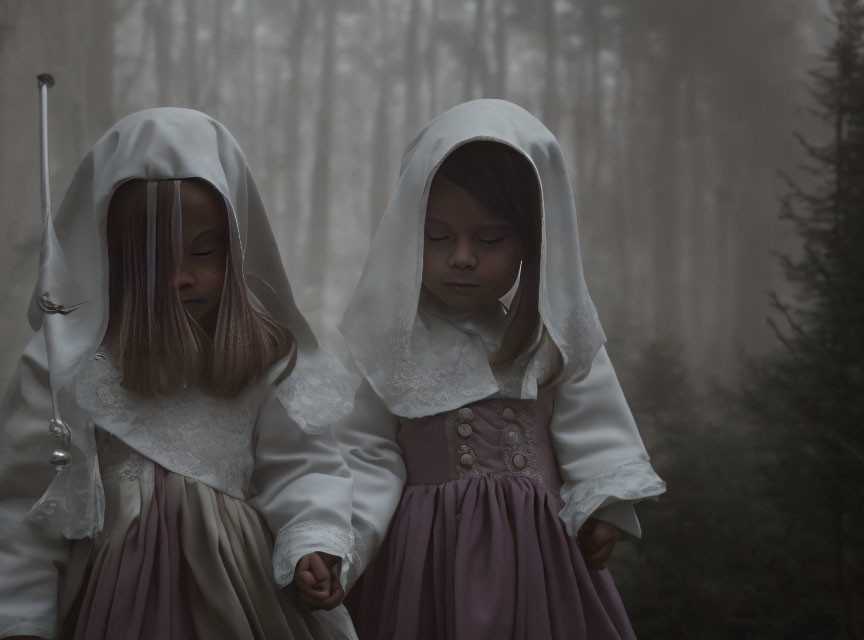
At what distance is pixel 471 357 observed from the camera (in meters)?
2.07

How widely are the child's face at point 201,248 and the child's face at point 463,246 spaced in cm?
45

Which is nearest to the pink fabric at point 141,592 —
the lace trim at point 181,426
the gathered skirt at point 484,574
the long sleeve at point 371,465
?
the lace trim at point 181,426

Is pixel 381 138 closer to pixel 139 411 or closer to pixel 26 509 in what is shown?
pixel 139 411

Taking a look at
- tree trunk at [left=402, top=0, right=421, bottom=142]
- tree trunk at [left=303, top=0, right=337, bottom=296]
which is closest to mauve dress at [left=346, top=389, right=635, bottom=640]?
tree trunk at [left=303, top=0, right=337, bottom=296]

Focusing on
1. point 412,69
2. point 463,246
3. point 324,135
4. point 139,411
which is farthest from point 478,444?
point 412,69

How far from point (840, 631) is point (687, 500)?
0.75m

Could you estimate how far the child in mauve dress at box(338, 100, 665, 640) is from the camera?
1.94m

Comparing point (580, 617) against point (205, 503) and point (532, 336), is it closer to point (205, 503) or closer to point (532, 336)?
point (532, 336)

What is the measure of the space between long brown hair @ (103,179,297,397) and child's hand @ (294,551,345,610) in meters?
0.33

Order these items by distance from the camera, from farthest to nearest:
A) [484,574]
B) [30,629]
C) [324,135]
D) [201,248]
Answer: [324,135]
[484,574]
[201,248]
[30,629]

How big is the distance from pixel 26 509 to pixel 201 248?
53cm

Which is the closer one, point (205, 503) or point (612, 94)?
point (205, 503)

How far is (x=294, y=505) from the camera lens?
1779mm

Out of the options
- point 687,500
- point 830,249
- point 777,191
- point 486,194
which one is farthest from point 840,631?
point 486,194
